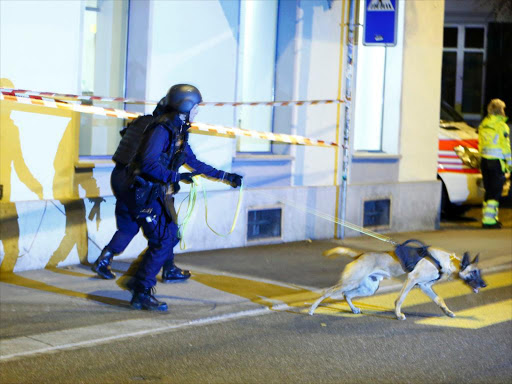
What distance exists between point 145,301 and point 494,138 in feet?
27.4

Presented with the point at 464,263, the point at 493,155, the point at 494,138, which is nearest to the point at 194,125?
the point at 464,263

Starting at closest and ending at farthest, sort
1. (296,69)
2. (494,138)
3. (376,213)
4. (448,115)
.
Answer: (296,69)
(376,213)
(494,138)
(448,115)

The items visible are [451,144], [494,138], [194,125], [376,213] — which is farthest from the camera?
[451,144]

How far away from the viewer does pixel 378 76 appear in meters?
14.6

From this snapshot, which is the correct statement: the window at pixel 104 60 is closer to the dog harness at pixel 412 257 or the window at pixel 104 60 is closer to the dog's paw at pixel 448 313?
the dog harness at pixel 412 257

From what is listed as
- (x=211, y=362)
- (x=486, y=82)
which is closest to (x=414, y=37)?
(x=211, y=362)

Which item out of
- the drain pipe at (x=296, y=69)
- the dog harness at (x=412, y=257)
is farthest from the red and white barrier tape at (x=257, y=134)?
the dog harness at (x=412, y=257)

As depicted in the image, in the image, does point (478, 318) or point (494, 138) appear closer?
point (478, 318)

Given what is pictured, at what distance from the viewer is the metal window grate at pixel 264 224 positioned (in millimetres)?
12055

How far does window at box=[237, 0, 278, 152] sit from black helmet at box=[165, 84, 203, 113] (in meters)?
5.01

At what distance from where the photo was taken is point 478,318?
27.5ft

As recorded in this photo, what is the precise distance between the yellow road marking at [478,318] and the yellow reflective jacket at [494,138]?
19.7 feet

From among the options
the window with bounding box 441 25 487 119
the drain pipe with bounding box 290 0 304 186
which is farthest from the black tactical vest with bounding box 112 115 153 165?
the window with bounding box 441 25 487 119

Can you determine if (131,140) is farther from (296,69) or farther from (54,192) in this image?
(296,69)
